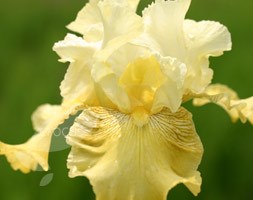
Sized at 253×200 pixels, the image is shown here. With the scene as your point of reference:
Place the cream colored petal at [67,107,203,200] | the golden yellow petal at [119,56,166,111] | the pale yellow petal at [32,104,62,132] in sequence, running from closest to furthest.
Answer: the cream colored petal at [67,107,203,200], the golden yellow petal at [119,56,166,111], the pale yellow petal at [32,104,62,132]

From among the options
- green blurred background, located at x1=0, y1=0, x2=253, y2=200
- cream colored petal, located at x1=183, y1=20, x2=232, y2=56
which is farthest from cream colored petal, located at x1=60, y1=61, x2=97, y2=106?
green blurred background, located at x1=0, y1=0, x2=253, y2=200

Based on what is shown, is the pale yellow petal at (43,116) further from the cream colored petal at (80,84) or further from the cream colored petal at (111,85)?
the cream colored petal at (111,85)

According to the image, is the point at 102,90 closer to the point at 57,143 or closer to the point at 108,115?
the point at 108,115

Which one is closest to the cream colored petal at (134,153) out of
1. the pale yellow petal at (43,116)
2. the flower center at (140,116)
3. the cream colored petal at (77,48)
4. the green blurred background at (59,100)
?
the flower center at (140,116)

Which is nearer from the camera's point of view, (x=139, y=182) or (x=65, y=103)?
(x=139, y=182)

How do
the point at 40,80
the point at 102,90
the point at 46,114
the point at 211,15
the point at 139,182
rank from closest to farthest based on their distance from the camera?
the point at 139,182 → the point at 102,90 → the point at 46,114 → the point at 40,80 → the point at 211,15

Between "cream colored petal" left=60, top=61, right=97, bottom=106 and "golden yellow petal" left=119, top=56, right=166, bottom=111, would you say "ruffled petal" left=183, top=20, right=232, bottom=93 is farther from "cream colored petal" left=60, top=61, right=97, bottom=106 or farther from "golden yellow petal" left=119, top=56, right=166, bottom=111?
"cream colored petal" left=60, top=61, right=97, bottom=106

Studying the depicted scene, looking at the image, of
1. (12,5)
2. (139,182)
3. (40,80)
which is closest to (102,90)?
(139,182)
